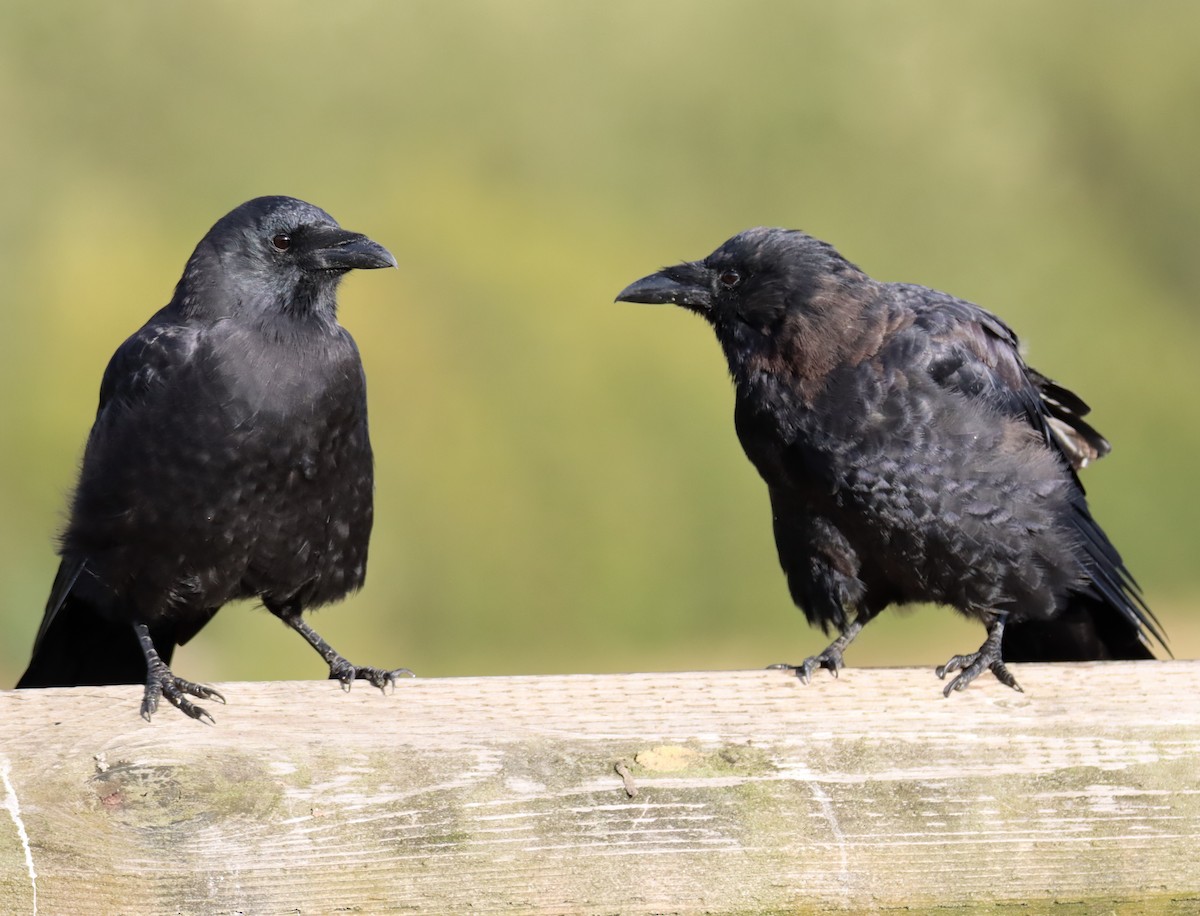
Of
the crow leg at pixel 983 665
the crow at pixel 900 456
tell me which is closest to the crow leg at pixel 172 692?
the crow leg at pixel 983 665

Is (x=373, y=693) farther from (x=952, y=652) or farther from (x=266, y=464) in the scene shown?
(x=952, y=652)

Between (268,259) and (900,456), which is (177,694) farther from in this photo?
(900,456)

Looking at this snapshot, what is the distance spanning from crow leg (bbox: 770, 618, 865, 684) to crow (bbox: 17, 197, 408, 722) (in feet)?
3.33

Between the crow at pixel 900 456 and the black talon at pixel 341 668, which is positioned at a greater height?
the crow at pixel 900 456

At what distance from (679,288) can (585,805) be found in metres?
2.10

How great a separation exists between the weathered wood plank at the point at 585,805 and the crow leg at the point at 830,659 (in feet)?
1.00

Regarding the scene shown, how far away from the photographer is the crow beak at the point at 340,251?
3645mm

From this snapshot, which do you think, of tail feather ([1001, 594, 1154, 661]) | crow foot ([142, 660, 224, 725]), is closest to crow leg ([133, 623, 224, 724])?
crow foot ([142, 660, 224, 725])

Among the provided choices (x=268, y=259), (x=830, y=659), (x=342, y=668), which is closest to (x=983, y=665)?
(x=830, y=659)

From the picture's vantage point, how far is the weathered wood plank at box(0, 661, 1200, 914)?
2234mm

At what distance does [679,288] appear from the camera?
4145 millimetres

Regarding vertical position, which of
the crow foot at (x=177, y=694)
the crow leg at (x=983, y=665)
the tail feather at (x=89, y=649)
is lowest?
the tail feather at (x=89, y=649)

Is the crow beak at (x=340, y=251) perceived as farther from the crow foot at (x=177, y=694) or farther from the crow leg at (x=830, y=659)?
the crow leg at (x=830, y=659)

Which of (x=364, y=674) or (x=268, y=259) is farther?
(x=268, y=259)
